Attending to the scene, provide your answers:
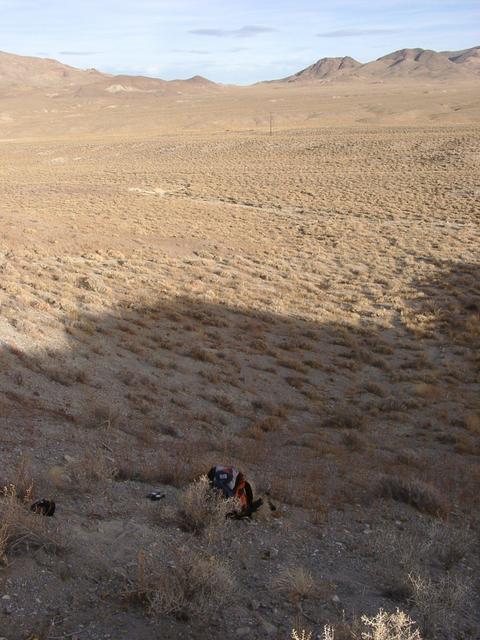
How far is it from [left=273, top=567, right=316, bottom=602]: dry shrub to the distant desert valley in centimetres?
2

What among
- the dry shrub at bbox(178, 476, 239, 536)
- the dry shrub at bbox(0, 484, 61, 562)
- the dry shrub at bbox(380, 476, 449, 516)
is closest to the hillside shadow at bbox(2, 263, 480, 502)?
the dry shrub at bbox(380, 476, 449, 516)

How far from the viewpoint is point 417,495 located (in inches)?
280

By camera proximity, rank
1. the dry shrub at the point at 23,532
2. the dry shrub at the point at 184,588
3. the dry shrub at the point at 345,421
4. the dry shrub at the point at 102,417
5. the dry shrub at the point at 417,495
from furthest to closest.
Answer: the dry shrub at the point at 345,421, the dry shrub at the point at 102,417, the dry shrub at the point at 417,495, the dry shrub at the point at 23,532, the dry shrub at the point at 184,588

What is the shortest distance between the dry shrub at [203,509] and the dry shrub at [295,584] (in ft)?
2.65

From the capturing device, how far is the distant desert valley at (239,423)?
456 centimetres

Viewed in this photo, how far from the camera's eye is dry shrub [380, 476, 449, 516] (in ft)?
22.9

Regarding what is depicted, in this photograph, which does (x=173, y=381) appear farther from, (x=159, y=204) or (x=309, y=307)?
(x=159, y=204)

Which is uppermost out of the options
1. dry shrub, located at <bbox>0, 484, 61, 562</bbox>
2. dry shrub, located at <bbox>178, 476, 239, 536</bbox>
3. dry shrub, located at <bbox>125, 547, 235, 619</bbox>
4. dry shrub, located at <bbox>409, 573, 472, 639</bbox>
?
dry shrub, located at <bbox>0, 484, 61, 562</bbox>

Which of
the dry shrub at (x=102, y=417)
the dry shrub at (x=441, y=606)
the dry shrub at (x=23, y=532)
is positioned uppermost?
the dry shrub at (x=23, y=532)

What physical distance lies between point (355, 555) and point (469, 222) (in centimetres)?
2876

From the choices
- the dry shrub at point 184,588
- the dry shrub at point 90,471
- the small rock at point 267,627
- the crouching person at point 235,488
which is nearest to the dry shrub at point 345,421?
the crouching person at point 235,488

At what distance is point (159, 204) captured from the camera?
36219mm

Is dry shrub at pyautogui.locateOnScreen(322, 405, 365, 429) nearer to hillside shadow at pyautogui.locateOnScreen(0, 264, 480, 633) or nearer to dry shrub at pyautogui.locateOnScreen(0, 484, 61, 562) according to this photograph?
hillside shadow at pyautogui.locateOnScreen(0, 264, 480, 633)

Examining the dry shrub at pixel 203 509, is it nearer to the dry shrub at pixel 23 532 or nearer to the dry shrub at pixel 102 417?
the dry shrub at pixel 23 532
